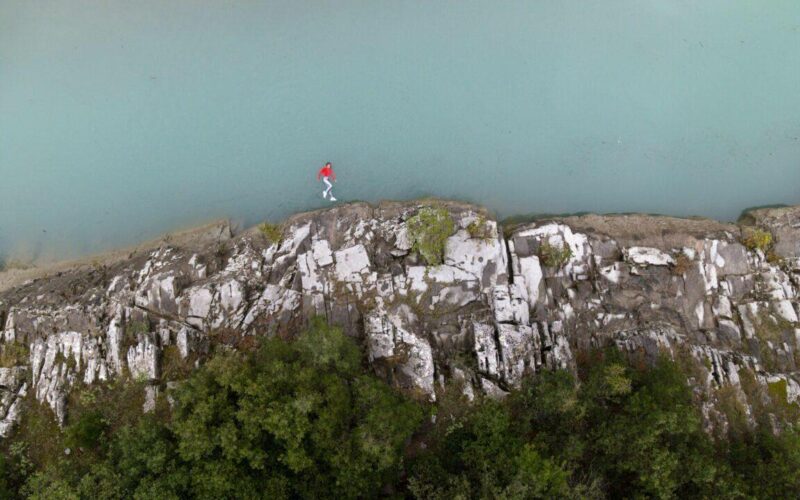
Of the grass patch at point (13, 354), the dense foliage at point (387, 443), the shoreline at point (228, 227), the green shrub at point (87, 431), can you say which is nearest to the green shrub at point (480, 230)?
the shoreline at point (228, 227)

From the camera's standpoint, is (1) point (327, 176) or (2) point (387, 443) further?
(1) point (327, 176)

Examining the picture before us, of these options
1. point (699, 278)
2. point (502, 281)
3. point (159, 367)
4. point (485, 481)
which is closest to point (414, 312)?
point (502, 281)

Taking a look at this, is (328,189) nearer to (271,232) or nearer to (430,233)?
(271,232)

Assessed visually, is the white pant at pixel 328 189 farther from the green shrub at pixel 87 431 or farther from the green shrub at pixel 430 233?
the green shrub at pixel 87 431

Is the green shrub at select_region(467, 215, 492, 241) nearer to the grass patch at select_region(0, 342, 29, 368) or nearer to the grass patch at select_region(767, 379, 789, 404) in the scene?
the grass patch at select_region(767, 379, 789, 404)

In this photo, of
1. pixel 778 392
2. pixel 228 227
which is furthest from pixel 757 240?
pixel 228 227

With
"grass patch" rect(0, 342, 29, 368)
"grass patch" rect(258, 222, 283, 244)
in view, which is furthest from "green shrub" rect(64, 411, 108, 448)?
"grass patch" rect(258, 222, 283, 244)

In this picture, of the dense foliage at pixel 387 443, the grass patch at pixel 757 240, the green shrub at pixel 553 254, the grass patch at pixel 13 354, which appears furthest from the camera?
the grass patch at pixel 757 240
